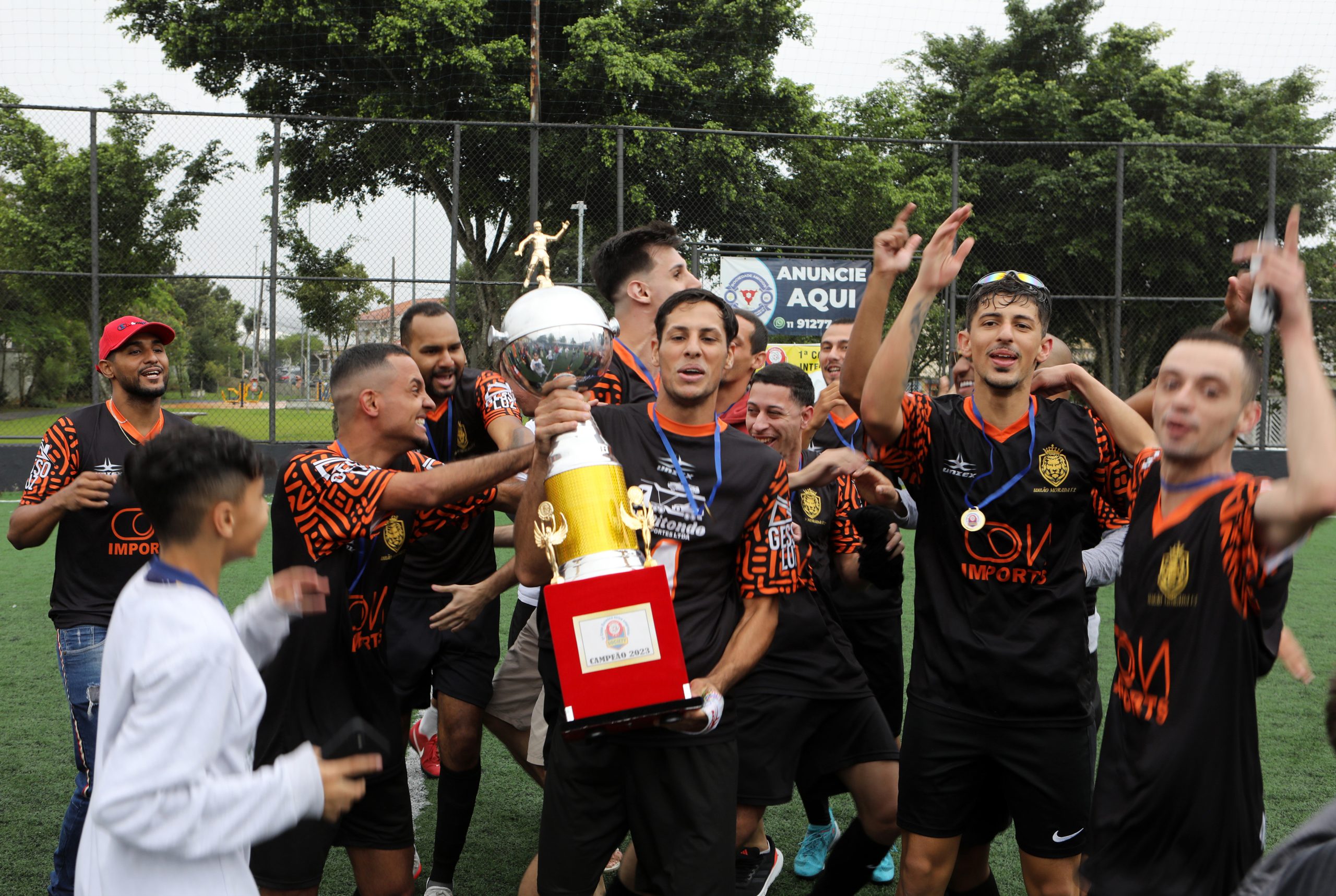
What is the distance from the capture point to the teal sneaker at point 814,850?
4637 mm

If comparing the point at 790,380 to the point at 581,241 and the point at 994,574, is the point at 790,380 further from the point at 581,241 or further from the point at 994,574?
the point at 581,241

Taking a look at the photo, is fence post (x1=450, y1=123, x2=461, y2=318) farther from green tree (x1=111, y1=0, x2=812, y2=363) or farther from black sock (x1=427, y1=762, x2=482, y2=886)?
black sock (x1=427, y1=762, x2=482, y2=886)

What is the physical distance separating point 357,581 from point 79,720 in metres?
1.57

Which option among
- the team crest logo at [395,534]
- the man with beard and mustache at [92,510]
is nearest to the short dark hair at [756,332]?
the team crest logo at [395,534]

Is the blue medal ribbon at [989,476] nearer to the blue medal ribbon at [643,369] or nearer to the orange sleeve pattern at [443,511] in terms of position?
the blue medal ribbon at [643,369]

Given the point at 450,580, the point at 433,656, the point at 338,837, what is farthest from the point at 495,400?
the point at 338,837

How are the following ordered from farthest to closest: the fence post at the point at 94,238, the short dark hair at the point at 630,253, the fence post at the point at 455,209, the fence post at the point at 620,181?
1. the fence post at the point at 620,181
2. the fence post at the point at 455,209
3. the fence post at the point at 94,238
4. the short dark hair at the point at 630,253

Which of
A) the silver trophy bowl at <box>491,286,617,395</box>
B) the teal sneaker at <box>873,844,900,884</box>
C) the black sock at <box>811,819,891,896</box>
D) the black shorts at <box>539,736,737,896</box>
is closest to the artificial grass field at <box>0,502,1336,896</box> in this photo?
the teal sneaker at <box>873,844,900,884</box>

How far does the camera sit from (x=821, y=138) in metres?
16.1

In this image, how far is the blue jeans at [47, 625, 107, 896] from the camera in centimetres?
392

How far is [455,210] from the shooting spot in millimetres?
15633

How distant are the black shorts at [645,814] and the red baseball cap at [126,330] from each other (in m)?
2.74

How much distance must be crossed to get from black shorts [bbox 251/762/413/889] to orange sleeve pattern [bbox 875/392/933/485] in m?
1.92

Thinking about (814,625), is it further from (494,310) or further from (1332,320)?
(1332,320)
